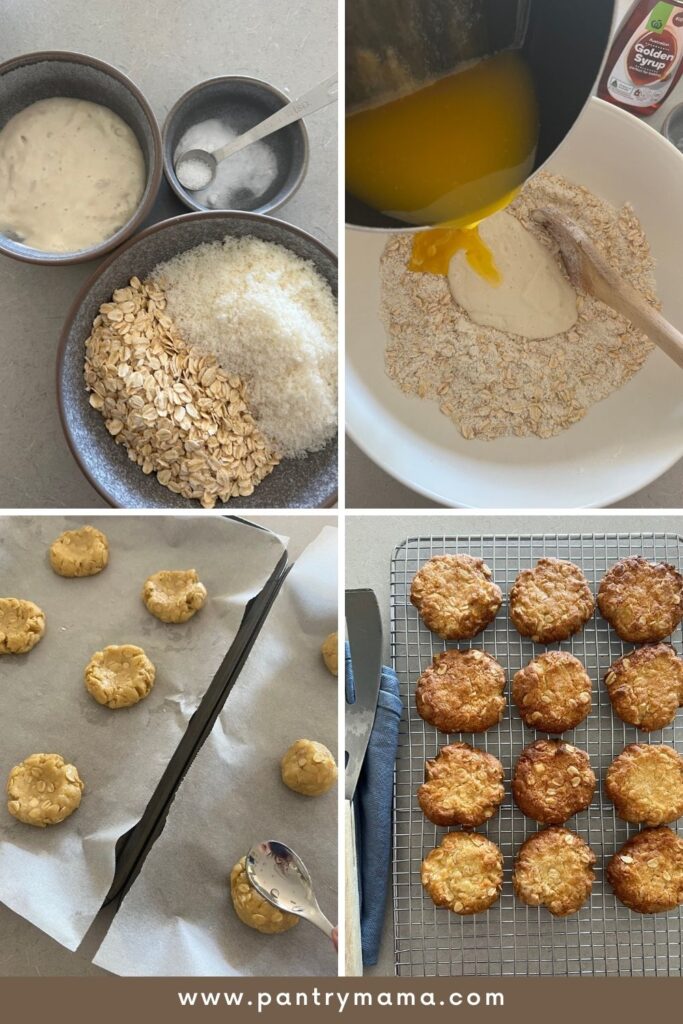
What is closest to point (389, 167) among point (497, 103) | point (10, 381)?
point (497, 103)

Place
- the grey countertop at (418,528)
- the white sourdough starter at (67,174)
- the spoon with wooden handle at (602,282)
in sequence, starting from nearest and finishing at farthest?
the spoon with wooden handle at (602,282) < the white sourdough starter at (67,174) < the grey countertop at (418,528)

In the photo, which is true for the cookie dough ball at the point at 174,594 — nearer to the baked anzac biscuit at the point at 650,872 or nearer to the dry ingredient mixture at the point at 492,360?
the dry ingredient mixture at the point at 492,360

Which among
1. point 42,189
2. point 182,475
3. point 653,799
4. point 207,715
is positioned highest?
point 42,189

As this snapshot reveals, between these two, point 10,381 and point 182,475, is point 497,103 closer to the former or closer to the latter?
point 182,475

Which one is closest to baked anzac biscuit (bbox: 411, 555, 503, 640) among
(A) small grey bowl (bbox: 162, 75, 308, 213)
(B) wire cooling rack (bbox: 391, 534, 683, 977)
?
(B) wire cooling rack (bbox: 391, 534, 683, 977)

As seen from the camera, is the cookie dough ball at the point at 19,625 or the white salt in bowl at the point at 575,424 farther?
the cookie dough ball at the point at 19,625

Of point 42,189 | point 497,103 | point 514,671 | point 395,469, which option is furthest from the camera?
point 514,671

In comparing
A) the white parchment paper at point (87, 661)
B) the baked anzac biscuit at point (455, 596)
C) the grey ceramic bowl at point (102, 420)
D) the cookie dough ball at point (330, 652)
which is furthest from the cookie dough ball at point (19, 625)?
the baked anzac biscuit at point (455, 596)
